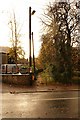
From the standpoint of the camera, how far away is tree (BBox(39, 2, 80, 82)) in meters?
31.6

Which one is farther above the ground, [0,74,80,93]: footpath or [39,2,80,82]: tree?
[39,2,80,82]: tree

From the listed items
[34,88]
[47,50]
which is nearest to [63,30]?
[47,50]

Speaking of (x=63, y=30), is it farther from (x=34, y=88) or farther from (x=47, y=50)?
(x=34, y=88)

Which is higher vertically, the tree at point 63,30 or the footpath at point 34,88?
the tree at point 63,30

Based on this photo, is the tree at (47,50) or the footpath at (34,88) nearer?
the footpath at (34,88)

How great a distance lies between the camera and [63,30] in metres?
33.1

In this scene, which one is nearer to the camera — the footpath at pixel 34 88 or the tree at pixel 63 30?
the footpath at pixel 34 88

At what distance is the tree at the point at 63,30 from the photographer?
31.6 m

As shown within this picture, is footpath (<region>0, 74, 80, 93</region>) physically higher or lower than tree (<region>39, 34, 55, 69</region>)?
lower

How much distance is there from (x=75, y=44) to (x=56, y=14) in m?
3.75

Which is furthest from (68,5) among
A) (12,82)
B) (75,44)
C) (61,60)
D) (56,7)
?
(12,82)

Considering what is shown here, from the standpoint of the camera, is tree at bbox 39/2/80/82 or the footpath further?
tree at bbox 39/2/80/82

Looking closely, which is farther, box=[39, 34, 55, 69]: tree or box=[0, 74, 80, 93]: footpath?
box=[39, 34, 55, 69]: tree

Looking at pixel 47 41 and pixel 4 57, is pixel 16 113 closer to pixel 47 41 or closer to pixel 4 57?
pixel 47 41
